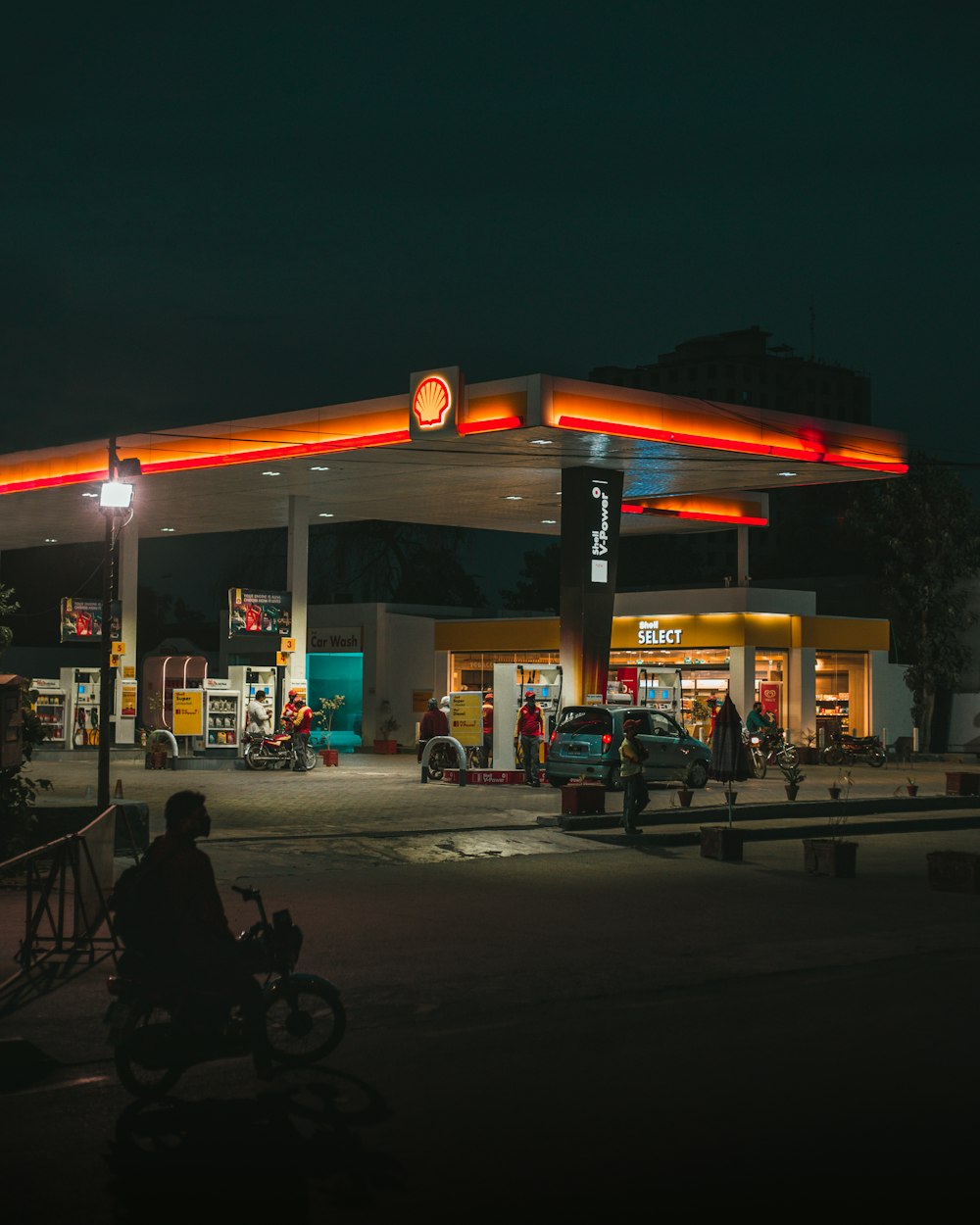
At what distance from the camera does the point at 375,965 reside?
10906 millimetres

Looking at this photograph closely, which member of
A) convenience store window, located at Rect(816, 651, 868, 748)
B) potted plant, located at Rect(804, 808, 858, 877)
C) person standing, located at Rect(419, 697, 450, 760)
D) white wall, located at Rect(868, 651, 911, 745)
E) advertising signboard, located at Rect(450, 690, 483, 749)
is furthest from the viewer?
white wall, located at Rect(868, 651, 911, 745)

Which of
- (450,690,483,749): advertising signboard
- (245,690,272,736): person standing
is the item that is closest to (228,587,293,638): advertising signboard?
(245,690,272,736): person standing

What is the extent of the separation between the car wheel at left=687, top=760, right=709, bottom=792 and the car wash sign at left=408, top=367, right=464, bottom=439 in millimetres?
7758

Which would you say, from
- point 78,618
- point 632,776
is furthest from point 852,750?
point 632,776

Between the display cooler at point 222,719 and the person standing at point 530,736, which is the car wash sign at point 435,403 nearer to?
the person standing at point 530,736

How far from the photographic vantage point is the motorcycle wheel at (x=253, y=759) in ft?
110

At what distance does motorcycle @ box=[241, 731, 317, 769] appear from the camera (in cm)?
3356

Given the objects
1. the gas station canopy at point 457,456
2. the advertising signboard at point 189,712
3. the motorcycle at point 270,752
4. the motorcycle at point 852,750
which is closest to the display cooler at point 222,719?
the advertising signboard at point 189,712

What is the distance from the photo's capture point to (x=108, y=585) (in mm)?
19766

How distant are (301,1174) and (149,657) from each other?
36788 mm

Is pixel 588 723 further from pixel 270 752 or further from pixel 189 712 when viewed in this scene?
pixel 189 712

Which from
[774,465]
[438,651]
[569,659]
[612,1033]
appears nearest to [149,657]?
[438,651]

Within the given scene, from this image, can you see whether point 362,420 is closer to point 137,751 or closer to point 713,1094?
point 137,751

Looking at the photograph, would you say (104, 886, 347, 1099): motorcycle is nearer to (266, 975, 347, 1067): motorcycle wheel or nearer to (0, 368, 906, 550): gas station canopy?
(266, 975, 347, 1067): motorcycle wheel
